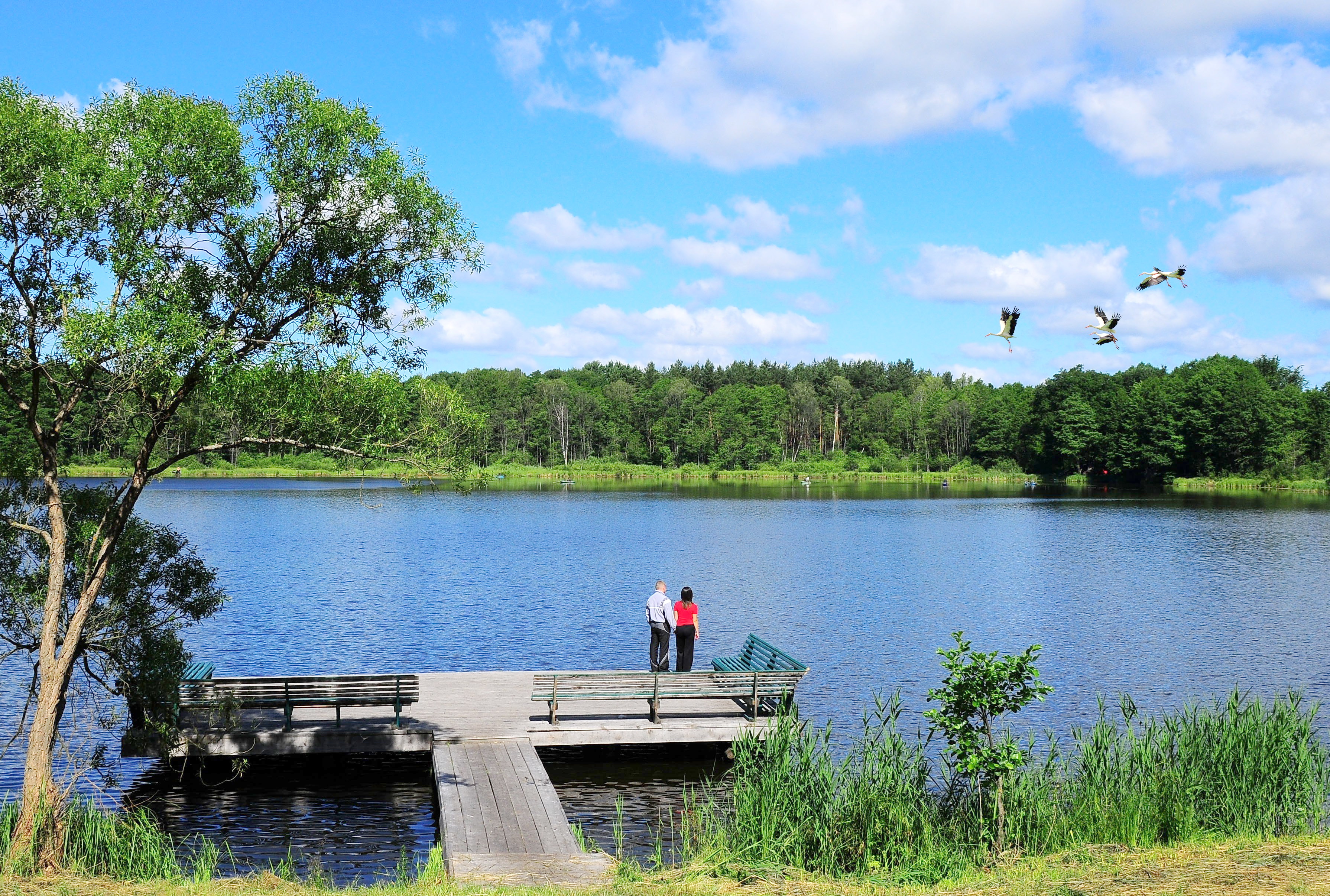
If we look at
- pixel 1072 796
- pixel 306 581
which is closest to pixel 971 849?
pixel 1072 796

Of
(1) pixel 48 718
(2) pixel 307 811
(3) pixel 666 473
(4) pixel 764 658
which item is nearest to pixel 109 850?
(1) pixel 48 718

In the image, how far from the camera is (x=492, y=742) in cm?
Result: 1584

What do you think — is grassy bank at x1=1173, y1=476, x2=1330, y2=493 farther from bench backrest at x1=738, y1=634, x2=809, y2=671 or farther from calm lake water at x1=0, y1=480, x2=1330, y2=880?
bench backrest at x1=738, y1=634, x2=809, y2=671

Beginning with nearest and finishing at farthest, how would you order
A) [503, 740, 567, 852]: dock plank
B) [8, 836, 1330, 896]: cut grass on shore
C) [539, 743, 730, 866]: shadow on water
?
1. [8, 836, 1330, 896]: cut grass on shore
2. [503, 740, 567, 852]: dock plank
3. [539, 743, 730, 866]: shadow on water

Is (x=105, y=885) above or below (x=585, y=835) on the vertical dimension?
above

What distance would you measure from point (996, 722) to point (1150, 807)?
24.3 ft

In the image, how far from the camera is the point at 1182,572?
1610 inches

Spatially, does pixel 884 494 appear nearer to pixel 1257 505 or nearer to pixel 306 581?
pixel 1257 505

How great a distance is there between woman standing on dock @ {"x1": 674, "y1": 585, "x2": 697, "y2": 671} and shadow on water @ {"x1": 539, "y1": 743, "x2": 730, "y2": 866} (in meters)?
2.03

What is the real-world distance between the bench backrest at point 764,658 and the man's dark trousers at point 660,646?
5.43 ft

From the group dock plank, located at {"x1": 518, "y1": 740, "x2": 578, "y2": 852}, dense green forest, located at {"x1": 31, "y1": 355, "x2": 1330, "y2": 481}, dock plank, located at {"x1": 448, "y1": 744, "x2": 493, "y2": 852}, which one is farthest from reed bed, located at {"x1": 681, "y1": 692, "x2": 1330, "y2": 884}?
dense green forest, located at {"x1": 31, "y1": 355, "x2": 1330, "y2": 481}

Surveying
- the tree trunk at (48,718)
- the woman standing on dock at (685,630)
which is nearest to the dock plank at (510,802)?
the woman standing on dock at (685,630)

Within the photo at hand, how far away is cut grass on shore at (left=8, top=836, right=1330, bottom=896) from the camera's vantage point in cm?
894

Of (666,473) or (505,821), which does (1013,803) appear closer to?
(505,821)
